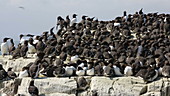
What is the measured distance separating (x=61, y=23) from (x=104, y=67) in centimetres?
1325

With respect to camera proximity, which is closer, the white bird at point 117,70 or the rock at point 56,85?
the rock at point 56,85

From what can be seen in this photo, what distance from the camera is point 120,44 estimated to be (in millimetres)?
25594

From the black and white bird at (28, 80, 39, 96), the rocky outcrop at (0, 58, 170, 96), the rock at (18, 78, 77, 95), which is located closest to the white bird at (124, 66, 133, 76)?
the rocky outcrop at (0, 58, 170, 96)

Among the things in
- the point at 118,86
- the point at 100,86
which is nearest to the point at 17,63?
the point at 100,86

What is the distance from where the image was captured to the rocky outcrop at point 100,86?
A: 19516mm

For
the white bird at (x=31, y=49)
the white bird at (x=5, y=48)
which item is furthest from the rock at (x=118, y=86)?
the white bird at (x=5, y=48)

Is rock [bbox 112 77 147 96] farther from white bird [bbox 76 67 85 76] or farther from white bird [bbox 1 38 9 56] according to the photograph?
white bird [bbox 1 38 9 56]

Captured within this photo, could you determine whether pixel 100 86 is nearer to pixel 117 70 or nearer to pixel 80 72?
pixel 117 70

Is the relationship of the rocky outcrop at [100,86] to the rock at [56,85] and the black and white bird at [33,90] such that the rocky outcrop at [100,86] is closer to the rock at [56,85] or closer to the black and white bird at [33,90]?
the rock at [56,85]

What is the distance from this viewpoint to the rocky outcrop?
19.5 m

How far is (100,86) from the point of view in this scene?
2006 cm

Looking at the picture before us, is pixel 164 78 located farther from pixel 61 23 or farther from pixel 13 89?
pixel 61 23

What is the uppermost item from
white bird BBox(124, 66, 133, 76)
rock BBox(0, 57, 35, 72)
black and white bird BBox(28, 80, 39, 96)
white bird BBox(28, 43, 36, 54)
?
white bird BBox(28, 43, 36, 54)

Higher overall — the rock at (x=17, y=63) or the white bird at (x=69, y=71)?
the rock at (x=17, y=63)
